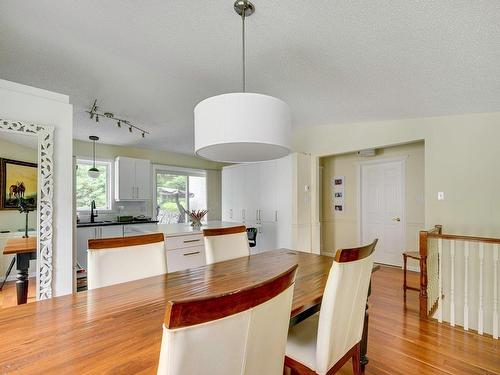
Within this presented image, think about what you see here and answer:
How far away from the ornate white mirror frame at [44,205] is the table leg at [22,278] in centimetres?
10

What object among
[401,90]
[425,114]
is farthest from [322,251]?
[401,90]

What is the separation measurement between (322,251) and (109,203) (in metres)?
4.57

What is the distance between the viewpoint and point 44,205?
2.08 m

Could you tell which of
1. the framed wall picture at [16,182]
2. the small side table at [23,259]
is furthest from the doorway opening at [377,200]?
the small side table at [23,259]

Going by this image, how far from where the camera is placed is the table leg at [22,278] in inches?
80.8

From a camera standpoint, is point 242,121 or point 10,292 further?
point 10,292

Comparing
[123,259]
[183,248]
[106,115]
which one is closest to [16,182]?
[123,259]

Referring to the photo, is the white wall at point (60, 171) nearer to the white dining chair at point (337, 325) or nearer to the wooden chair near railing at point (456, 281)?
the white dining chair at point (337, 325)

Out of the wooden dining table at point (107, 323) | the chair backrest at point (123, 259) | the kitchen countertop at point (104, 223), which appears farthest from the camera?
the kitchen countertop at point (104, 223)

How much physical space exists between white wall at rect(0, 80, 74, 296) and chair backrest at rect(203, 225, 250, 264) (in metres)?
1.26

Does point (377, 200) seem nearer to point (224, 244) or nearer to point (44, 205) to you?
point (224, 244)

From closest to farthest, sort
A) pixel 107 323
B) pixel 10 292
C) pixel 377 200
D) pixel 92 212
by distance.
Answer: pixel 107 323 → pixel 10 292 → pixel 92 212 → pixel 377 200

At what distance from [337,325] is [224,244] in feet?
3.82

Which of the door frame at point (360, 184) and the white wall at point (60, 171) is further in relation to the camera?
the door frame at point (360, 184)
